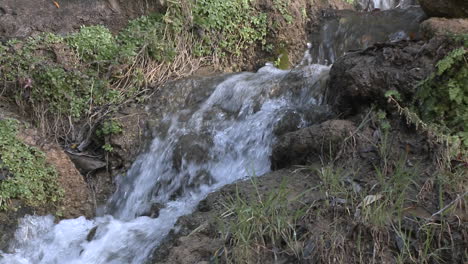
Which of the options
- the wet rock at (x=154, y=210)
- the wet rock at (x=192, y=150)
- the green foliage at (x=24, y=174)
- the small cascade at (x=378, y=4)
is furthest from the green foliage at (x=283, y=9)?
the green foliage at (x=24, y=174)

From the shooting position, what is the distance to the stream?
4.78 m

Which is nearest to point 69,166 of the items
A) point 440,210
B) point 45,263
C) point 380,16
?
point 45,263

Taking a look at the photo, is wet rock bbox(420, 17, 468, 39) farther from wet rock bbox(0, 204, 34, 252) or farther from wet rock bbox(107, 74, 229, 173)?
wet rock bbox(0, 204, 34, 252)

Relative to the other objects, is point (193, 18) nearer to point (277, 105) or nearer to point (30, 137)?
point (277, 105)

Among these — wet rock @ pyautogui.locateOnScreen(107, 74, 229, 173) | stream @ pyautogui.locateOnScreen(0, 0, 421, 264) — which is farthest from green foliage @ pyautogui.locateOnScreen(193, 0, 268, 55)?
stream @ pyautogui.locateOnScreen(0, 0, 421, 264)

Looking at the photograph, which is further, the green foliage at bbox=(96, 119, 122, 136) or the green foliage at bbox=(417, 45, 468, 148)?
the green foliage at bbox=(96, 119, 122, 136)

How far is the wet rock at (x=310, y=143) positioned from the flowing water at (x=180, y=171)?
0.36 meters

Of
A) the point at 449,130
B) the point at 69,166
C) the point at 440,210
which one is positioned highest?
the point at 449,130

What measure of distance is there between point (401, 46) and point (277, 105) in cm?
157

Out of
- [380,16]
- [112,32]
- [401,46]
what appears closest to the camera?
[401,46]

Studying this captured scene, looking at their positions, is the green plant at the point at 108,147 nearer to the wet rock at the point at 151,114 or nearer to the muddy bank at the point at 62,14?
the wet rock at the point at 151,114

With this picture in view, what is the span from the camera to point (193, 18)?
7480mm

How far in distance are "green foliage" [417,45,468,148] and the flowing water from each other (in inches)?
53.5

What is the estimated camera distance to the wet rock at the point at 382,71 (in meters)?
4.39
